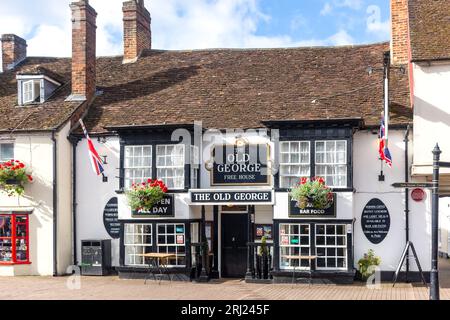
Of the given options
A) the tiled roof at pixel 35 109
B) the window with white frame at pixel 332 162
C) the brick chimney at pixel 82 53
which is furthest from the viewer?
the brick chimney at pixel 82 53

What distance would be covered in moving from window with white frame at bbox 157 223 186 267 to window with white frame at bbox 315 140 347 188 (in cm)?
438

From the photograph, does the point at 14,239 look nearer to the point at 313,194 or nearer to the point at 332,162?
the point at 313,194

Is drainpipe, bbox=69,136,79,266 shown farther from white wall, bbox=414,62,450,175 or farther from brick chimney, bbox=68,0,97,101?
white wall, bbox=414,62,450,175

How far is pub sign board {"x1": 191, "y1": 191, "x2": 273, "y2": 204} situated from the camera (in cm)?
1895

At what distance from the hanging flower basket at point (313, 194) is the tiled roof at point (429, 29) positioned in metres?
4.35

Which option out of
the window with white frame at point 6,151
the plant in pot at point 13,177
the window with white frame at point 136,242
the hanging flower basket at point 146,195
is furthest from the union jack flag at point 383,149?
the window with white frame at point 6,151

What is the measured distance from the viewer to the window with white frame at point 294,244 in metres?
18.8

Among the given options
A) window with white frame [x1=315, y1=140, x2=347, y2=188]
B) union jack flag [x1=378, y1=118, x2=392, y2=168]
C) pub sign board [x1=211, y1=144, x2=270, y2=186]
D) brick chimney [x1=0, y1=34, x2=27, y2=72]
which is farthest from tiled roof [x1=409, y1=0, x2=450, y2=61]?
brick chimney [x1=0, y1=34, x2=27, y2=72]

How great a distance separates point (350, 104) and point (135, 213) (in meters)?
7.29

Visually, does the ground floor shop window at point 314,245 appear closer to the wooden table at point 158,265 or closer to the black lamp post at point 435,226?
the wooden table at point 158,265

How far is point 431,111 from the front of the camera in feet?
60.4

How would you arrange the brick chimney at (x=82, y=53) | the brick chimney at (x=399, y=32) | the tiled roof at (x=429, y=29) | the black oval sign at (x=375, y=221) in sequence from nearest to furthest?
the tiled roof at (x=429, y=29) → the black oval sign at (x=375, y=221) → the brick chimney at (x=399, y=32) → the brick chimney at (x=82, y=53)

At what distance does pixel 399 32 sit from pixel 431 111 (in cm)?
483

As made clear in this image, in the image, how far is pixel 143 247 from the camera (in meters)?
19.8
